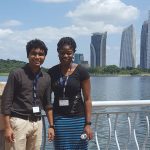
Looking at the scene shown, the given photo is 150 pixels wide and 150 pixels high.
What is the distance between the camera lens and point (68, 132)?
4965 millimetres

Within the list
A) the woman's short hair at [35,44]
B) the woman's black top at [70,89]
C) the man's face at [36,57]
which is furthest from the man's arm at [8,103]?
the woman's black top at [70,89]

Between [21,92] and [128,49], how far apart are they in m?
182

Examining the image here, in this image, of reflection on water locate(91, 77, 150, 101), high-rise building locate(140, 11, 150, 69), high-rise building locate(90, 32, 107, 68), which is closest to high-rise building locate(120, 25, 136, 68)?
high-rise building locate(140, 11, 150, 69)

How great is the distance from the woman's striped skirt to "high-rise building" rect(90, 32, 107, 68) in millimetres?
146532

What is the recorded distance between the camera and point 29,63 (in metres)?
4.64

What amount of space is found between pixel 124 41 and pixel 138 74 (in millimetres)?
50312

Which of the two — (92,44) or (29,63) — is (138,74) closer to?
(92,44)

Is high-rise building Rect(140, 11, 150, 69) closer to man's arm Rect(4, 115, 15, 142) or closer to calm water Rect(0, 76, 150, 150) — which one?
calm water Rect(0, 76, 150, 150)

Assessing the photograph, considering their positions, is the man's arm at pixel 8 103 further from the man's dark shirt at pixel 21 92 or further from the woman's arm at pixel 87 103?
the woman's arm at pixel 87 103

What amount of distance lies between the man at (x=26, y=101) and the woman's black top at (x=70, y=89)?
175 mm

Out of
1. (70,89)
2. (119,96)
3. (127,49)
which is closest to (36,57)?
(70,89)

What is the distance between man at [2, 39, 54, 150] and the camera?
446 centimetres

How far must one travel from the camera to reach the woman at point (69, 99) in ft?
15.9

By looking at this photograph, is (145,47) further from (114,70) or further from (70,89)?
(70,89)
